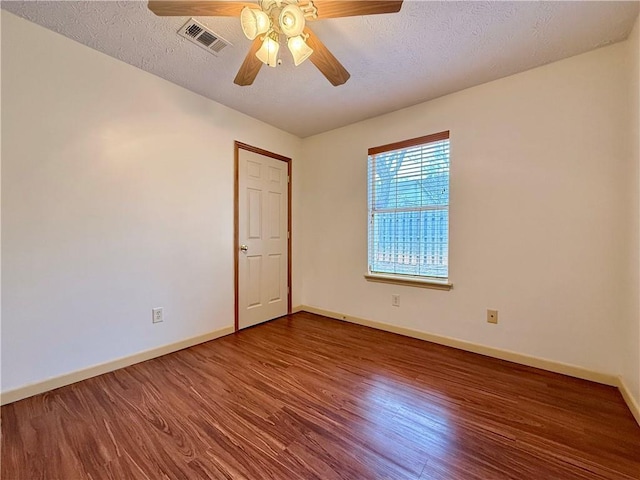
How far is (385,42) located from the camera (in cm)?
186

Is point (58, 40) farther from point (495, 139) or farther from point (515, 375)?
point (515, 375)

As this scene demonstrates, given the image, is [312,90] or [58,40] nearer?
Result: [58,40]

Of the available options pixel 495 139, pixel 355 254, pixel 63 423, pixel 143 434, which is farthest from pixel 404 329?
pixel 63 423

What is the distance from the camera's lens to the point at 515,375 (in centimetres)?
200

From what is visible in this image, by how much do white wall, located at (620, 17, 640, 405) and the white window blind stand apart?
114cm

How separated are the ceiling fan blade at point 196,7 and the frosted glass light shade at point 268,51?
189 mm

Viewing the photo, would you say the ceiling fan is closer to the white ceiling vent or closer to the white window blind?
the white ceiling vent

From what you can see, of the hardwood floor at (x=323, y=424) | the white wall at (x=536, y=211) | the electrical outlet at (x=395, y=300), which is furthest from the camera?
the electrical outlet at (x=395, y=300)

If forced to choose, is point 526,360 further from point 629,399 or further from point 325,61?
point 325,61

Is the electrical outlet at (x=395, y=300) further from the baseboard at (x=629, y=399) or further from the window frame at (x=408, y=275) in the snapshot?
the baseboard at (x=629, y=399)

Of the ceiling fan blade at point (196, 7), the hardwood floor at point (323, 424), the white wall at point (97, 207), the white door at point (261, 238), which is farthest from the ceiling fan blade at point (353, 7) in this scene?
the hardwood floor at point (323, 424)

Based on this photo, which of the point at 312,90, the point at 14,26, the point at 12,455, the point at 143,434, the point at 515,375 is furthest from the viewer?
the point at 312,90

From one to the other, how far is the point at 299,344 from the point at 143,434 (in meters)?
1.37

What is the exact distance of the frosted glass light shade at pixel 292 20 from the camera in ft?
4.53
